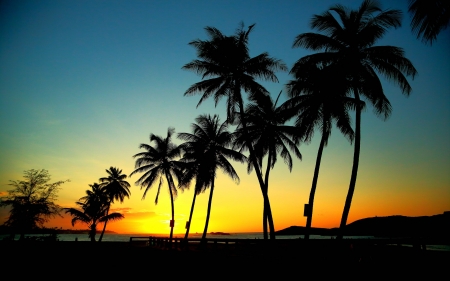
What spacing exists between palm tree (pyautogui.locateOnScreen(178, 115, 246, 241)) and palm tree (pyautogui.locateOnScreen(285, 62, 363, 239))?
9.99m

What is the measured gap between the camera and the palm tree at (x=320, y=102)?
18719 mm

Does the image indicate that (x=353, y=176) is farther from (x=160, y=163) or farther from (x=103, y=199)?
(x=103, y=199)

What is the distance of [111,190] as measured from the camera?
51656mm

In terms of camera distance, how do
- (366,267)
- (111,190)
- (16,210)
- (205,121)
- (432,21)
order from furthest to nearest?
(111,190) < (205,121) < (16,210) < (432,21) < (366,267)

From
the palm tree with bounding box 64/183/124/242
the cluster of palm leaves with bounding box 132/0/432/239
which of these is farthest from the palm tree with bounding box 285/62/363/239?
the palm tree with bounding box 64/183/124/242

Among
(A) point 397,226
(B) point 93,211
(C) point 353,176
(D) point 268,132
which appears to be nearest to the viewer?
(C) point 353,176

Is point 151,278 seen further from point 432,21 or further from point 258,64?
point 258,64

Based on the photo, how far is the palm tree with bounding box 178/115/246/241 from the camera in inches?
1173

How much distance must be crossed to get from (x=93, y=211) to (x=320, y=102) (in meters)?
45.4

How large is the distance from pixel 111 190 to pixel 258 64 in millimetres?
42421

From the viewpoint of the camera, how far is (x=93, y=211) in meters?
48.6

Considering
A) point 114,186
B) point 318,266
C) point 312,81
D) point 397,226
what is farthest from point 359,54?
point 397,226

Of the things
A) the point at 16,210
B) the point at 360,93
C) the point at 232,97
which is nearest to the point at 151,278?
the point at 232,97

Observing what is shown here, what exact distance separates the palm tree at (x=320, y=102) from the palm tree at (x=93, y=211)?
42107 millimetres
